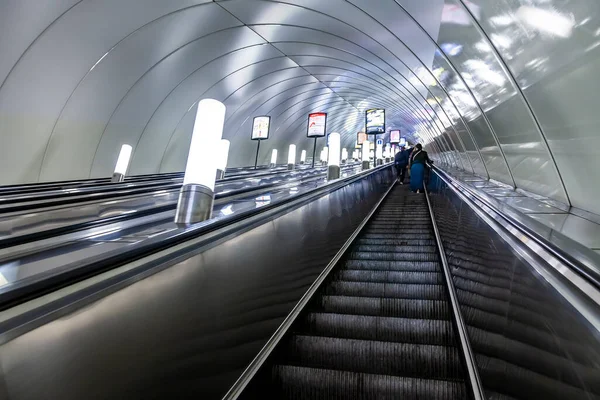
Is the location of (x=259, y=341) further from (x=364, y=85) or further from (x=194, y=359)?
(x=364, y=85)

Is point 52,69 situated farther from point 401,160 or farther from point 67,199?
point 401,160

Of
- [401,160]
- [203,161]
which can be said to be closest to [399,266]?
[203,161]

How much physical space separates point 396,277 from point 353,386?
2.74 meters

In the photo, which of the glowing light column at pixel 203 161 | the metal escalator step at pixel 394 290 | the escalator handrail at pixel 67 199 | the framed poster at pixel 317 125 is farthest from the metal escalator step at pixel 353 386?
the framed poster at pixel 317 125

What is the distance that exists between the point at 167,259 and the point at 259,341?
3.94ft

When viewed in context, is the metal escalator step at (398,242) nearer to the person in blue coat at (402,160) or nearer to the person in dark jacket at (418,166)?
the person in dark jacket at (418,166)

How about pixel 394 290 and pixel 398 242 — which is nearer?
pixel 394 290

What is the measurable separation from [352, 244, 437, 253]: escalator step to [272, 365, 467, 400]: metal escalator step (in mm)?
3962

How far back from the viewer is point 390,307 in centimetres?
427

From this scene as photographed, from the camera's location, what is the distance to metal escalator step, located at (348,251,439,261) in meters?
6.28

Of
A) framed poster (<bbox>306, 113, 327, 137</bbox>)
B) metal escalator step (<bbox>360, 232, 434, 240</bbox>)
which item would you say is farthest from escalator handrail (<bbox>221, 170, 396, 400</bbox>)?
framed poster (<bbox>306, 113, 327, 137</bbox>)

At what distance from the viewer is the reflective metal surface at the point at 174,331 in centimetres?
132

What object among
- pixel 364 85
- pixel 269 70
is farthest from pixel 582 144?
pixel 364 85

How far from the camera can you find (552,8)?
433 centimetres
